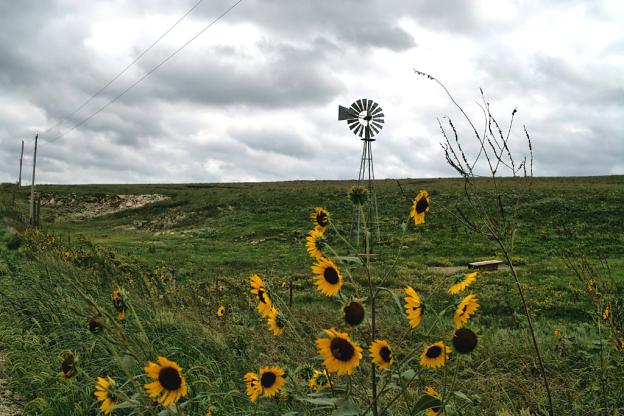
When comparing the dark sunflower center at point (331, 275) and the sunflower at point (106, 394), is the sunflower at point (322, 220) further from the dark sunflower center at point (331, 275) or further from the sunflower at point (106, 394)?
→ the sunflower at point (106, 394)

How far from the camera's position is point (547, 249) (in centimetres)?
1794

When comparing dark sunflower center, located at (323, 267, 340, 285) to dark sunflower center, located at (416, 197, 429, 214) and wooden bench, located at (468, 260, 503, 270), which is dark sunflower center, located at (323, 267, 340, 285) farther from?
wooden bench, located at (468, 260, 503, 270)

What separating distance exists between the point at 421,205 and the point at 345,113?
15.2m

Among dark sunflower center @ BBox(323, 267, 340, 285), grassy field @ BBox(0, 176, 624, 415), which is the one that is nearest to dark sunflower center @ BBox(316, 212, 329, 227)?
grassy field @ BBox(0, 176, 624, 415)

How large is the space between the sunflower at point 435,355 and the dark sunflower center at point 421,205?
0.56 m

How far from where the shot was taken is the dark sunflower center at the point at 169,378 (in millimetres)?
1700

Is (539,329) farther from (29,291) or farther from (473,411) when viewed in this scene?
(29,291)

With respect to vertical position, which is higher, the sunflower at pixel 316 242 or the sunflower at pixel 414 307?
the sunflower at pixel 316 242

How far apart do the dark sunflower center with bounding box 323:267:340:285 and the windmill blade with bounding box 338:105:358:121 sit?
15.4 m

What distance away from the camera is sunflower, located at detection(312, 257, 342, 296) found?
1.96 metres

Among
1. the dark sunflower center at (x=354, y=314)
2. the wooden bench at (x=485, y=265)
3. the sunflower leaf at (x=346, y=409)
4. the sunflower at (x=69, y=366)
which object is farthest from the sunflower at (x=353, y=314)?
the wooden bench at (x=485, y=265)

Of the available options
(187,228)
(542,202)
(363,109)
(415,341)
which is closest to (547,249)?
(363,109)

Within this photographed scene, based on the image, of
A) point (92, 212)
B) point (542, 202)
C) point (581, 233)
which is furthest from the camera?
point (92, 212)

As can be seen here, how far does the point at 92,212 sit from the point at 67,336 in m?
42.9
